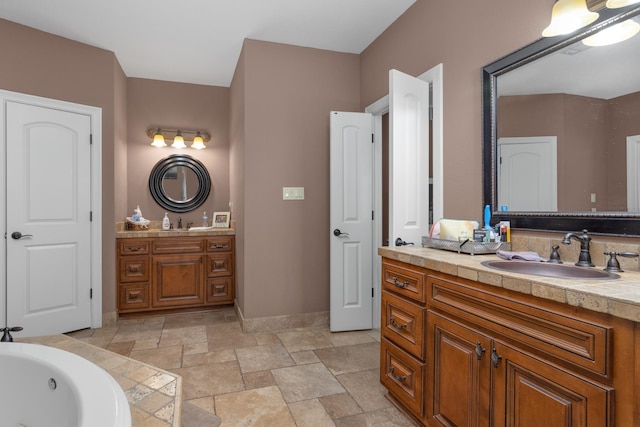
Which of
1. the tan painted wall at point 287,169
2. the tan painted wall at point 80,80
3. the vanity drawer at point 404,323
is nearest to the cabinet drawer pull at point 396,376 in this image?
the vanity drawer at point 404,323

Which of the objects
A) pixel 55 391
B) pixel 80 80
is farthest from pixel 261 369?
pixel 80 80

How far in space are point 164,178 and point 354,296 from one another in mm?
2733

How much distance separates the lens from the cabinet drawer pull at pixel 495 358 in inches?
49.4

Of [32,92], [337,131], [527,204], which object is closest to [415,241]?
[527,204]

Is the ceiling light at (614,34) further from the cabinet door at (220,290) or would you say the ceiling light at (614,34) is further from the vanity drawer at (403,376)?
the cabinet door at (220,290)

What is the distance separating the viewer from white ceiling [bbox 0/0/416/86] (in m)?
2.68

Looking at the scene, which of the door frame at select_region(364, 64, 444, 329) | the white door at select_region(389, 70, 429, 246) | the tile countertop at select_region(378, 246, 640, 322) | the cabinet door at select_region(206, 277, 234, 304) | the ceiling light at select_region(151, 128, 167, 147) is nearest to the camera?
the tile countertop at select_region(378, 246, 640, 322)

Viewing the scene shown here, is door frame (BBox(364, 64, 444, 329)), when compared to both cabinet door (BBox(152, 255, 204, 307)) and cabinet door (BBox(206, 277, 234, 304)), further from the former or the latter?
cabinet door (BBox(152, 255, 204, 307))

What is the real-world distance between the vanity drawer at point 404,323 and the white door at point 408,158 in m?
0.44

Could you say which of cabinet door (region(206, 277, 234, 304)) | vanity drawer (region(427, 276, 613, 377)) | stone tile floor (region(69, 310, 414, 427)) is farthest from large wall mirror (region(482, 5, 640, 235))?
cabinet door (region(206, 277, 234, 304))

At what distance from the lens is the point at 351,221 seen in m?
3.23

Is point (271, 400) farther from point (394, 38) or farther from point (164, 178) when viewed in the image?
point (164, 178)

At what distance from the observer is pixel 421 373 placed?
66.1 inches

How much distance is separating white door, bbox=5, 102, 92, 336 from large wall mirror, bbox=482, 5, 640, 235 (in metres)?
3.46
